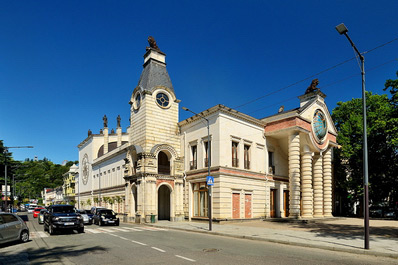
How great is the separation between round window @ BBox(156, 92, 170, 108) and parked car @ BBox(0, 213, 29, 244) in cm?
1884

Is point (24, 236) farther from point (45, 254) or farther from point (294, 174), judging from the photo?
point (294, 174)

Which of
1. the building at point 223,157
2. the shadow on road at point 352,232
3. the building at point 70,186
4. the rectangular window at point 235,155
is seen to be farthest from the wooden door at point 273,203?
the building at point 70,186

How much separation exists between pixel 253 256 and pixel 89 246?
6984 mm

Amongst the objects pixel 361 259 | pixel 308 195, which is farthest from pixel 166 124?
pixel 361 259

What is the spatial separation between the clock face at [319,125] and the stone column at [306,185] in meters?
2.53

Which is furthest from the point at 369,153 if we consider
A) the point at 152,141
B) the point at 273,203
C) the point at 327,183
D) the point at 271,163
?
the point at 152,141

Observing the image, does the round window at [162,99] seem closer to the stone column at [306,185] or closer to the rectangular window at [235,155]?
the rectangular window at [235,155]

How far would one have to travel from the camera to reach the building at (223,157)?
27672mm

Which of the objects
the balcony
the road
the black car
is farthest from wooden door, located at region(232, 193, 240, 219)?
the road

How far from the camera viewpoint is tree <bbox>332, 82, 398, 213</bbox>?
33125mm

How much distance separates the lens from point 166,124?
31641mm

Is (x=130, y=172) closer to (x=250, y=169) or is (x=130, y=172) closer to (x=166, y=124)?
(x=166, y=124)

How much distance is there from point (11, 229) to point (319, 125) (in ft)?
94.0

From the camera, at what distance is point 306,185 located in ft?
97.9
